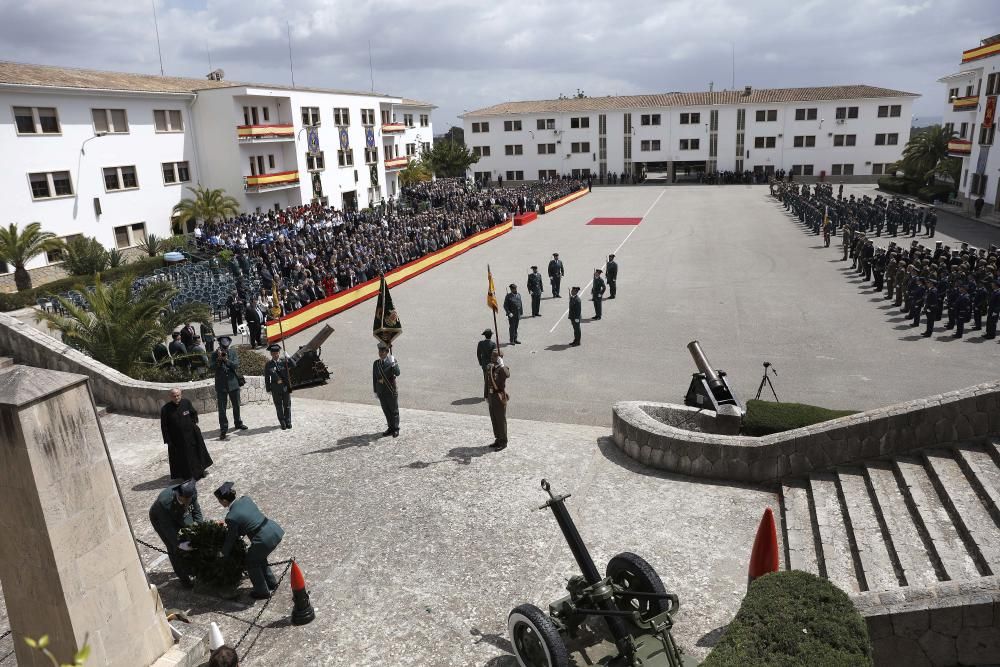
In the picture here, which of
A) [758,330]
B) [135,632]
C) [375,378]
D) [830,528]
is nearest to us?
[135,632]

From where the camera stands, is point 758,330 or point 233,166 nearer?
point 758,330

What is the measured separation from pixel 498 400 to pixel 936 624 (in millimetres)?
6168

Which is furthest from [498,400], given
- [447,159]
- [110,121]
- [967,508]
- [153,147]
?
[447,159]

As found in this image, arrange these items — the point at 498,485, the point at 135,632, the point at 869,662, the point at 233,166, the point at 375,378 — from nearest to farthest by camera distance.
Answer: the point at 869,662
the point at 135,632
the point at 498,485
the point at 375,378
the point at 233,166

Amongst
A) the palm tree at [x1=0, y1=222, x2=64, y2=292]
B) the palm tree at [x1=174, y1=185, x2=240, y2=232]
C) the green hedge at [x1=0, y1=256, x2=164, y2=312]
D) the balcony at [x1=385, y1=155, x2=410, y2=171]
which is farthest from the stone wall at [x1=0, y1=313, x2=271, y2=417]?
the balcony at [x1=385, y1=155, x2=410, y2=171]

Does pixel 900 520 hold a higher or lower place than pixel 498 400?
lower

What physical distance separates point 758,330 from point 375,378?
10963mm

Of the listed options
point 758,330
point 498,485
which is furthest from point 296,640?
point 758,330

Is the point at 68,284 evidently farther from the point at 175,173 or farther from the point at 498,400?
the point at 498,400

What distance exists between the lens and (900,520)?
24.6 feet

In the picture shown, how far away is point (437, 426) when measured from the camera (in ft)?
38.9

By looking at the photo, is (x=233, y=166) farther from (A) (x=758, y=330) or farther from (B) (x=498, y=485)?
(B) (x=498, y=485)

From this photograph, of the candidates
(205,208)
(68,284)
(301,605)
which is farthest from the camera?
(205,208)

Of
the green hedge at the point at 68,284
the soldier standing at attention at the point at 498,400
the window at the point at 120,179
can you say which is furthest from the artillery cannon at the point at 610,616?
the window at the point at 120,179
